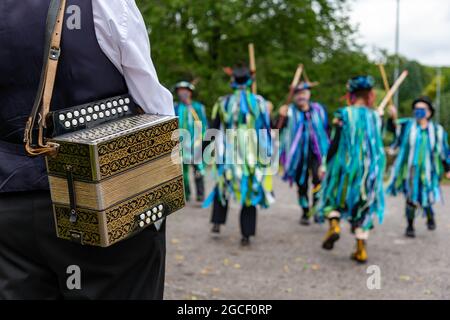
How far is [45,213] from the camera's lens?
190 cm

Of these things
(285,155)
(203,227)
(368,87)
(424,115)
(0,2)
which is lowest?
(203,227)

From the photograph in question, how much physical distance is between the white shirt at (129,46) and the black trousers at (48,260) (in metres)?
0.17

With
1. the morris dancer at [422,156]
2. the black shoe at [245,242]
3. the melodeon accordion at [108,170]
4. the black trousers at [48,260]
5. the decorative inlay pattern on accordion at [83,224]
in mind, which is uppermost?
the melodeon accordion at [108,170]

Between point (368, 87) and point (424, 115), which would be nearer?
point (368, 87)

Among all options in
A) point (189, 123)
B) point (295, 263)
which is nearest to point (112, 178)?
point (295, 263)

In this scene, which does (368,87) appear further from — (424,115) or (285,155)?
(285,155)

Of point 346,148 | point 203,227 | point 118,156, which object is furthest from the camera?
point 203,227

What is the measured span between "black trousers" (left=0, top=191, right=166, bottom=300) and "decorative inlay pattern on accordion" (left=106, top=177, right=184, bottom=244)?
0.11 metres

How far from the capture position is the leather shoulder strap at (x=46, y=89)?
5.83 ft

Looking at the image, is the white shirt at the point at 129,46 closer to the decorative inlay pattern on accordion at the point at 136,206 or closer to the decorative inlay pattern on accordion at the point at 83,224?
the decorative inlay pattern on accordion at the point at 136,206

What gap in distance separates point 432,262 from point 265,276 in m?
1.61

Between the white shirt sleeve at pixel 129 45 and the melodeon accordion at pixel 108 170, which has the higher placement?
the white shirt sleeve at pixel 129 45

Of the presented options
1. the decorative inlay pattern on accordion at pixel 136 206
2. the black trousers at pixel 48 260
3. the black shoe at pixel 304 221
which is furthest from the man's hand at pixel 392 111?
the black trousers at pixel 48 260
